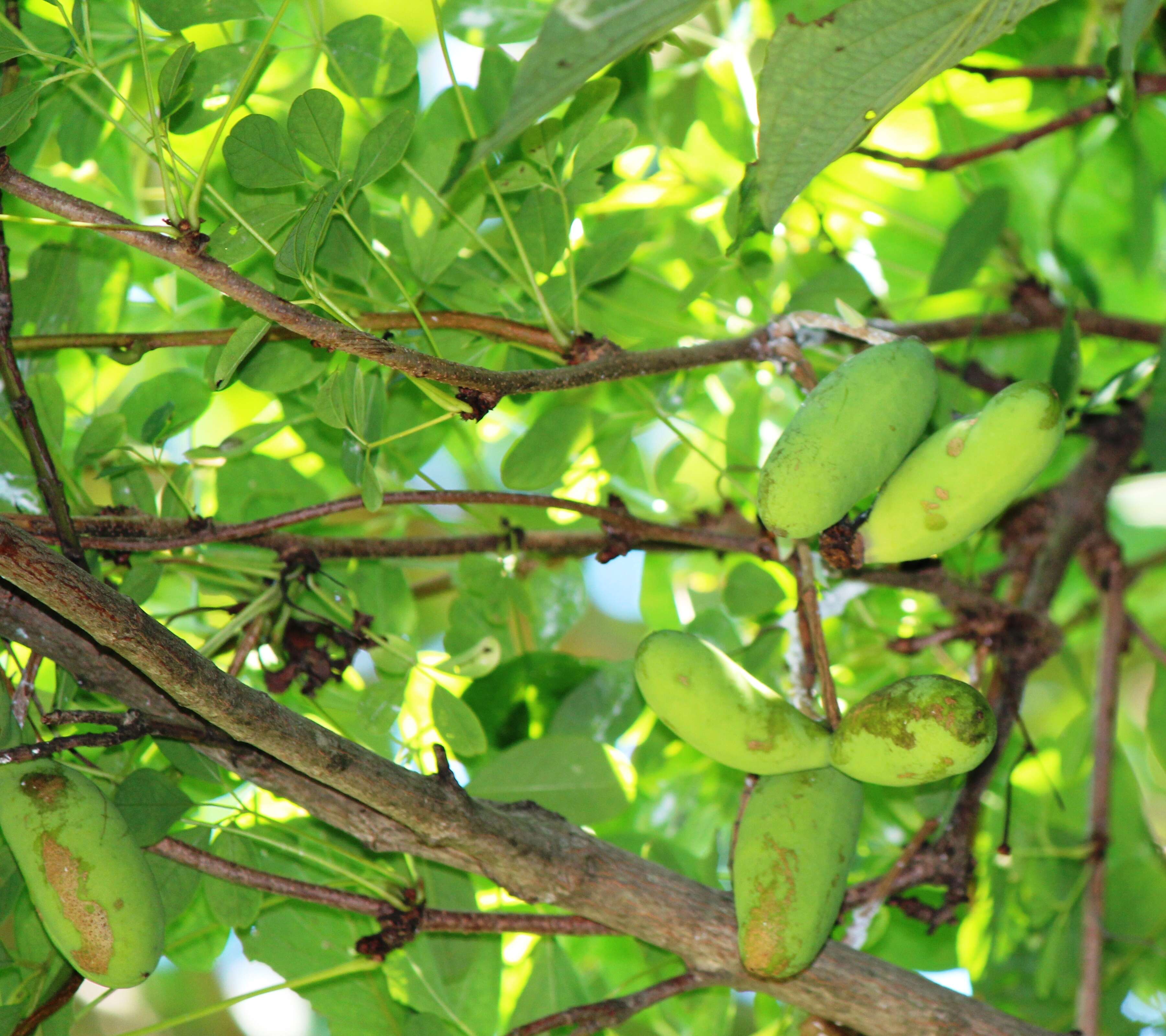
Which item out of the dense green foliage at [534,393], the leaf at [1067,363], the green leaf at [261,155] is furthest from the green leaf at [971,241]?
the green leaf at [261,155]

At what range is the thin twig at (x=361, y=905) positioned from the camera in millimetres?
895

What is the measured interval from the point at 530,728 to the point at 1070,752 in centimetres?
80

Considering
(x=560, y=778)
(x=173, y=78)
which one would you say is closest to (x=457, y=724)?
(x=560, y=778)

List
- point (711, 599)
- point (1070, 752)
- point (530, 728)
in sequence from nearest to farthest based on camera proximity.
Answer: point (530, 728) → point (711, 599) → point (1070, 752)

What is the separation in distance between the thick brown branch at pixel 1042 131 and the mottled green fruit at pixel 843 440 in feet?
1.44

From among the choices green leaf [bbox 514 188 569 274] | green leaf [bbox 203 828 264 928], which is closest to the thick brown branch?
green leaf [bbox 514 188 569 274]

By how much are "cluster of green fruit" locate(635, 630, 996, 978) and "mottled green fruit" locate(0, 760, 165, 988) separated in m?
0.40

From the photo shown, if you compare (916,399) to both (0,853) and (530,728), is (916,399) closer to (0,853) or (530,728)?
(530,728)

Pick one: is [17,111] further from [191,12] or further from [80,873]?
[80,873]

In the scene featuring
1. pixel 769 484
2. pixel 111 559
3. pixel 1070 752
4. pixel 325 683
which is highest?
pixel 769 484

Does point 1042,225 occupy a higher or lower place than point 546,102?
lower

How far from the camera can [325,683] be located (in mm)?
1073

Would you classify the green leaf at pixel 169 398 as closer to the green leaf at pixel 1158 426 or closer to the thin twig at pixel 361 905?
the thin twig at pixel 361 905

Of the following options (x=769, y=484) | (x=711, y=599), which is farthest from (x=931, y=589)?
(x=769, y=484)
